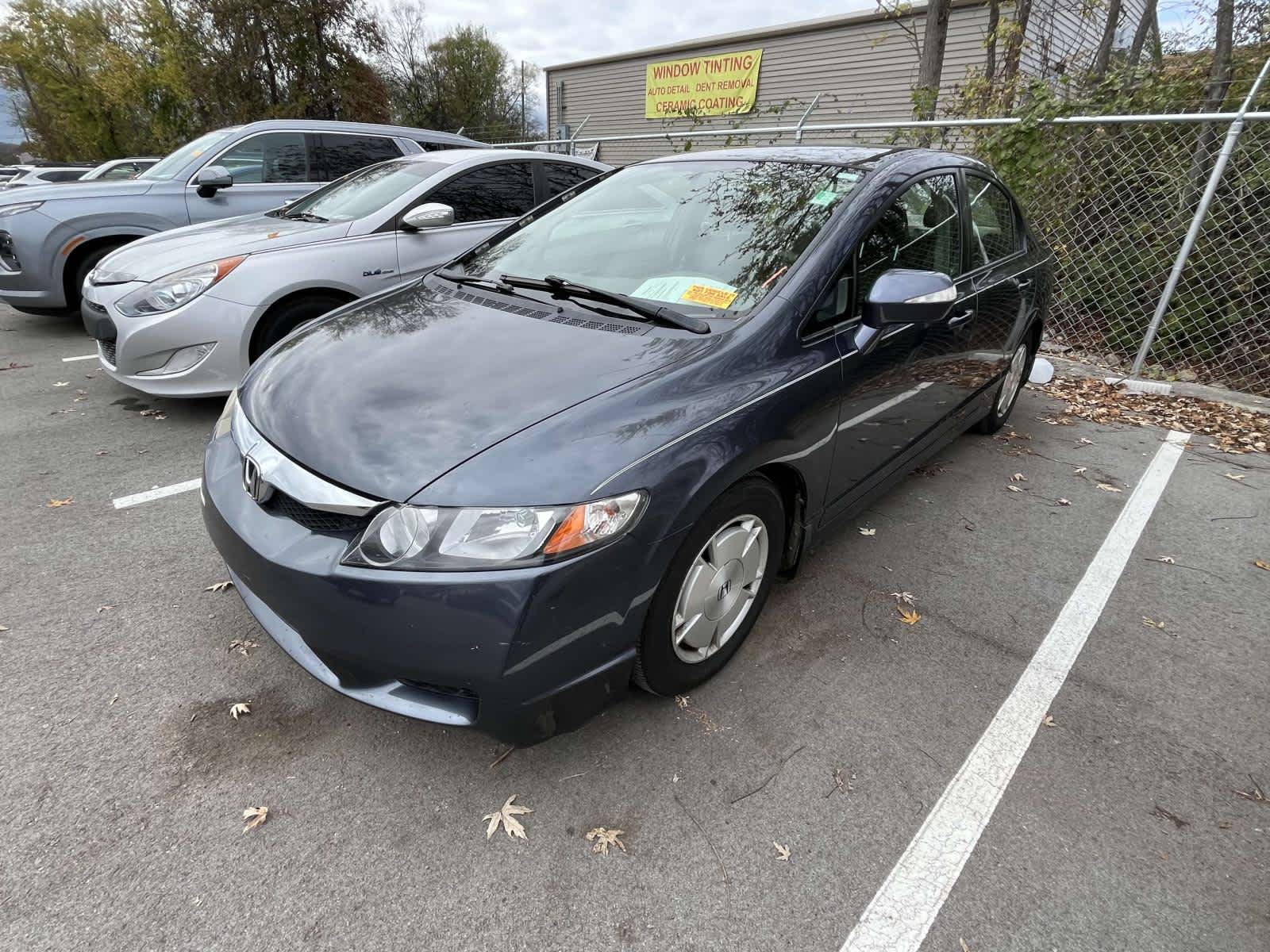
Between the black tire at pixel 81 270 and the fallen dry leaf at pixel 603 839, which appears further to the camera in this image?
the black tire at pixel 81 270

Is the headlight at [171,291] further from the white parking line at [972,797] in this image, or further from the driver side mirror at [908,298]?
the white parking line at [972,797]

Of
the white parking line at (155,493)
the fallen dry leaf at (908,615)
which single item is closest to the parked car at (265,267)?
the white parking line at (155,493)

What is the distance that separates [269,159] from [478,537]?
6123mm

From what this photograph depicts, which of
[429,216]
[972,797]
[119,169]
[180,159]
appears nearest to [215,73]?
[119,169]

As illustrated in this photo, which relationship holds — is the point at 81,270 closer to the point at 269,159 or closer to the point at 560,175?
the point at 269,159

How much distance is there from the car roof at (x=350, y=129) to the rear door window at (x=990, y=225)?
461 centimetres

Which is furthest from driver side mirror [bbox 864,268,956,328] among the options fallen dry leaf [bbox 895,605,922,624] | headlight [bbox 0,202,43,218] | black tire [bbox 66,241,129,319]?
headlight [bbox 0,202,43,218]

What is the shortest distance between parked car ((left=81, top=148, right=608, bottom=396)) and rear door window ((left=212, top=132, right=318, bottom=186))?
1.49 meters

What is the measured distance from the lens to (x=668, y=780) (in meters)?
1.99

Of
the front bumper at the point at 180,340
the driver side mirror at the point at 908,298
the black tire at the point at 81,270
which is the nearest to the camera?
the driver side mirror at the point at 908,298

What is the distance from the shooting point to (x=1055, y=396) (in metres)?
5.56

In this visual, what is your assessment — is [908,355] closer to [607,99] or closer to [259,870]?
[259,870]

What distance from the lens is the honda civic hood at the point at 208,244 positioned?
4027mm

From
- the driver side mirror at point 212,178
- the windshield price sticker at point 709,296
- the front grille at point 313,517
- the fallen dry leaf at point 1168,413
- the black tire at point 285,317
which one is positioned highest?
the driver side mirror at point 212,178
